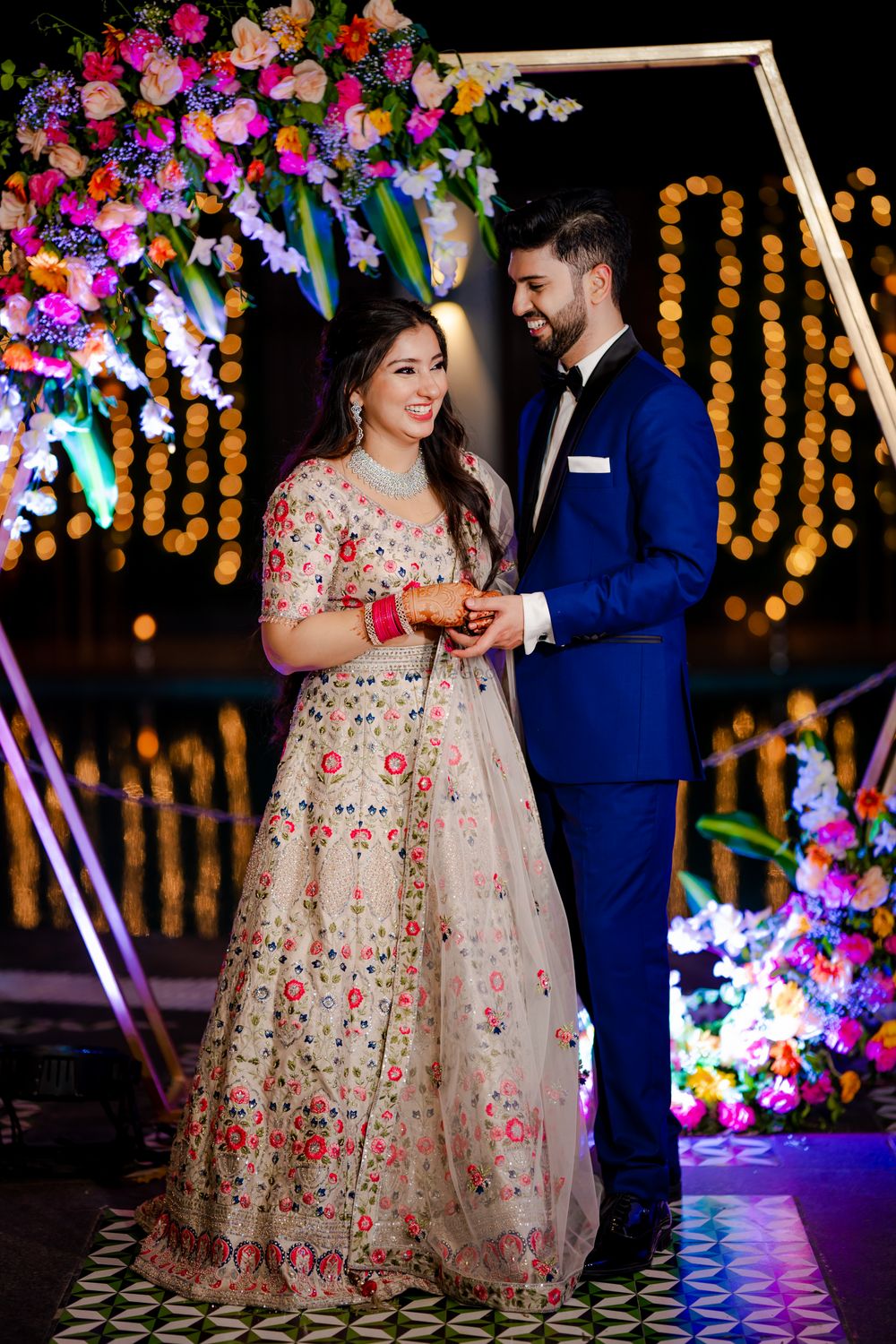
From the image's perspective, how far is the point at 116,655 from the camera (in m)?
15.2

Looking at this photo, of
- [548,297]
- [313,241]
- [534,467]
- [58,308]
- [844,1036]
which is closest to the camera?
[548,297]

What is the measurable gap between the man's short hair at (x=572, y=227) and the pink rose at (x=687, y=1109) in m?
1.83

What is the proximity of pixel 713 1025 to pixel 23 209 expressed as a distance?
2420mm

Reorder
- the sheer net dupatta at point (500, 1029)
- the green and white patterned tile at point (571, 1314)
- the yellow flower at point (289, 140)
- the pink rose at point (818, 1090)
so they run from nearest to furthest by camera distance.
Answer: the green and white patterned tile at point (571, 1314) → the sheer net dupatta at point (500, 1029) → the yellow flower at point (289, 140) → the pink rose at point (818, 1090)

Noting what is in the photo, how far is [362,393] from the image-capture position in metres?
2.92

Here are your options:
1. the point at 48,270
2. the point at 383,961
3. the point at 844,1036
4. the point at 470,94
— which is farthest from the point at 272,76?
the point at 844,1036

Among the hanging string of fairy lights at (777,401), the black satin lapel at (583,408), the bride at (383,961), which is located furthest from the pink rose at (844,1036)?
the hanging string of fairy lights at (777,401)

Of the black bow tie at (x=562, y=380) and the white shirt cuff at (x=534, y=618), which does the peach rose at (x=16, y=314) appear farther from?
the white shirt cuff at (x=534, y=618)

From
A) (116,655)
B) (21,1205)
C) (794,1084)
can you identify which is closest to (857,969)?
(794,1084)

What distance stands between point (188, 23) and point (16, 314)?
703 mm

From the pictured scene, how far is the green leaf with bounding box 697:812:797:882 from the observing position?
3.89m

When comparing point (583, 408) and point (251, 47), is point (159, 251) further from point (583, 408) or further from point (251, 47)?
point (583, 408)

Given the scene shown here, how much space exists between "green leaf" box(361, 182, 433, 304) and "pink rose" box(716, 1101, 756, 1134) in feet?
6.34

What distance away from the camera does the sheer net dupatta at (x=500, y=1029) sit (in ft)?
8.89
